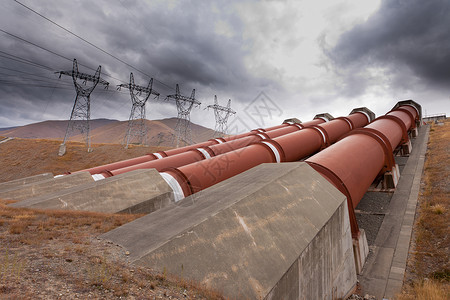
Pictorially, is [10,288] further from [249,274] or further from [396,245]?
[396,245]

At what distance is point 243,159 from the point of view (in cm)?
1166

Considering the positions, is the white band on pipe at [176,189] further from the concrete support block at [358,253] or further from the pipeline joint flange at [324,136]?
the pipeline joint flange at [324,136]

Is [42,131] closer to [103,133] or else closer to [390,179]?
[103,133]

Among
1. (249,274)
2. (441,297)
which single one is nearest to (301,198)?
(249,274)

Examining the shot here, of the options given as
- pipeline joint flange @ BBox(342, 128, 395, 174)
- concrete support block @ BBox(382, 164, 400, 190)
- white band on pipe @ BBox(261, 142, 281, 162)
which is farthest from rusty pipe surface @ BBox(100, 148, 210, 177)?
concrete support block @ BBox(382, 164, 400, 190)

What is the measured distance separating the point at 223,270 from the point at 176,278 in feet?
Answer: 2.51

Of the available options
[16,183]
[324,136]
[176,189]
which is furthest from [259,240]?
[16,183]

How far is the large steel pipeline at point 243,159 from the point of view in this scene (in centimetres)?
1000

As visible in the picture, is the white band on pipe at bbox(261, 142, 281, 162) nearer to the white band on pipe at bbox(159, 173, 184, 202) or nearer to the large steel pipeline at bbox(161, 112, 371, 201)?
the large steel pipeline at bbox(161, 112, 371, 201)

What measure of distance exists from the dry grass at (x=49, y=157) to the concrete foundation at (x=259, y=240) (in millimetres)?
30930

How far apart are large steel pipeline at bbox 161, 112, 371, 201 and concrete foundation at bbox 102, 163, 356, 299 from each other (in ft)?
11.5

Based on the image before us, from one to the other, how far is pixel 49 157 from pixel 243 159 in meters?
32.9

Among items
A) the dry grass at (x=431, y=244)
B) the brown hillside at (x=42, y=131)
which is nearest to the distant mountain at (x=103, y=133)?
the brown hillside at (x=42, y=131)

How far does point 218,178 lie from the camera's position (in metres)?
10.4
